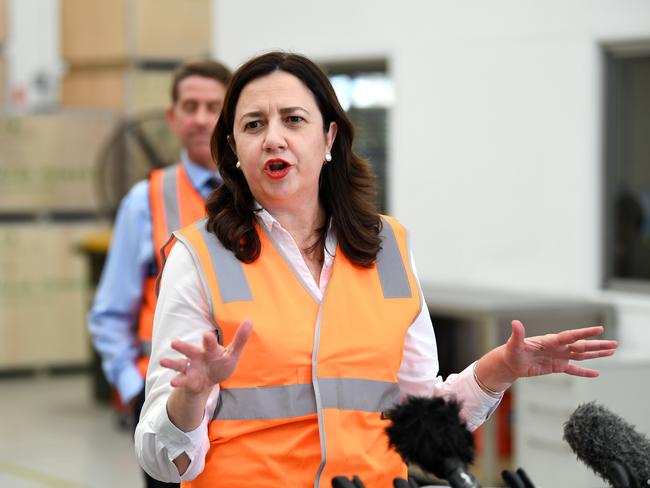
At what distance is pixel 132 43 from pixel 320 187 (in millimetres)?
6656

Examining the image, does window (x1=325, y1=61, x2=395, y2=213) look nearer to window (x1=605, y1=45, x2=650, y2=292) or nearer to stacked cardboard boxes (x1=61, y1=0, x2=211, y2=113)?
stacked cardboard boxes (x1=61, y1=0, x2=211, y2=113)

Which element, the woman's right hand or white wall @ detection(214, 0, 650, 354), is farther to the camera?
white wall @ detection(214, 0, 650, 354)

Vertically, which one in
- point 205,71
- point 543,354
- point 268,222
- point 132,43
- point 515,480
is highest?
point 132,43

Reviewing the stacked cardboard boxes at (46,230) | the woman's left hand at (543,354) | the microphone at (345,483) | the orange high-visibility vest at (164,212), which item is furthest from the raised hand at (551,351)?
the stacked cardboard boxes at (46,230)

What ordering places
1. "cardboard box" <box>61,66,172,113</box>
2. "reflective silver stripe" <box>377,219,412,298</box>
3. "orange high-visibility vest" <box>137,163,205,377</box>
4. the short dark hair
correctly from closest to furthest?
1. "reflective silver stripe" <box>377,219,412,298</box>
2. "orange high-visibility vest" <box>137,163,205,377</box>
3. the short dark hair
4. "cardboard box" <box>61,66,172,113</box>

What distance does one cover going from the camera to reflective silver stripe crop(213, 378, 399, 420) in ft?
7.09

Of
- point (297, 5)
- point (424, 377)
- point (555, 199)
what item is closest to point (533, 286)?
point (555, 199)

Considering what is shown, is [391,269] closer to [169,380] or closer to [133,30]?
[169,380]

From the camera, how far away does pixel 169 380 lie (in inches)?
84.9

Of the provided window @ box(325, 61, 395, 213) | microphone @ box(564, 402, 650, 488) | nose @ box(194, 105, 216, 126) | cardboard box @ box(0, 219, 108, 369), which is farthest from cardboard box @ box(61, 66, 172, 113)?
microphone @ box(564, 402, 650, 488)

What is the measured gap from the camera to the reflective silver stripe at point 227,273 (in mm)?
2188

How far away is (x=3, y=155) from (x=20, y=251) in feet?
2.37

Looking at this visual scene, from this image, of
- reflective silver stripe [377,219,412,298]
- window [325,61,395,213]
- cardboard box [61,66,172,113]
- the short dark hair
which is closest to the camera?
reflective silver stripe [377,219,412,298]

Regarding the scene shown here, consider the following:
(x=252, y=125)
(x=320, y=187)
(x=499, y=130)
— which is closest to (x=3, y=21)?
(x=499, y=130)
